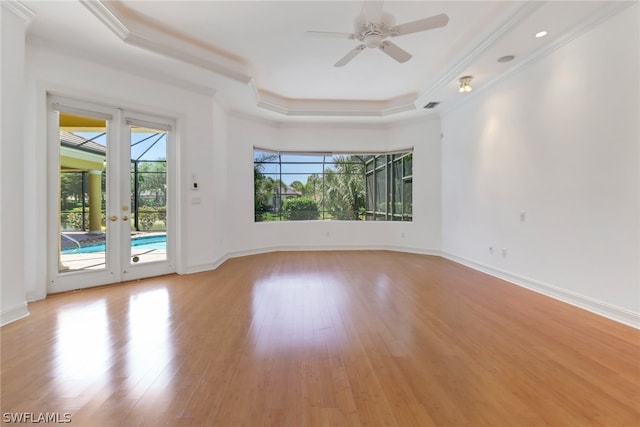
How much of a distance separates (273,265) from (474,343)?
148 inches

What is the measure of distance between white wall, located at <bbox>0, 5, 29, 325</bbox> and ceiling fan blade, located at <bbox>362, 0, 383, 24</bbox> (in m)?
3.40

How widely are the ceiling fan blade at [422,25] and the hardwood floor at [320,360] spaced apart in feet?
9.78

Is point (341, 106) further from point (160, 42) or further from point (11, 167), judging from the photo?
point (11, 167)

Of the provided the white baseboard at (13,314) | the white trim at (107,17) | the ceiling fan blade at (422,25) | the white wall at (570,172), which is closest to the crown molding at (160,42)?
the white trim at (107,17)

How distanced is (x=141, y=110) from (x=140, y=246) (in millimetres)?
2049

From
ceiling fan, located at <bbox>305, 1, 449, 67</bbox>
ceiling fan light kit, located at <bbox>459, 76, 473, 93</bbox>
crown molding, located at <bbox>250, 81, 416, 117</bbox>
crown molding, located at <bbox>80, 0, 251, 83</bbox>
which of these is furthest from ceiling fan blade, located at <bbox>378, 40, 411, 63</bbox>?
crown molding, located at <bbox>250, 81, 416, 117</bbox>

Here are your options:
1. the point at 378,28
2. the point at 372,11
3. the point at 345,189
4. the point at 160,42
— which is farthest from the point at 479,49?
the point at 345,189

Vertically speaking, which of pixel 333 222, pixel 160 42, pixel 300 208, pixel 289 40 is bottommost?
pixel 333 222

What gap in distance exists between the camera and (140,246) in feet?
14.6

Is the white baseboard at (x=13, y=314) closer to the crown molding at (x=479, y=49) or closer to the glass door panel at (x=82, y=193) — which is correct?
the glass door panel at (x=82, y=193)

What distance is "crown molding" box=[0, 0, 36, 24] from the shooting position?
106 inches

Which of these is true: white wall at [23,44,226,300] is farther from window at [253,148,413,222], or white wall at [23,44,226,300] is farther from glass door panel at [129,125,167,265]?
window at [253,148,413,222]

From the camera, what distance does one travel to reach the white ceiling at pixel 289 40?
3104 millimetres

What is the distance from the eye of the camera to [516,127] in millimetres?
4113
